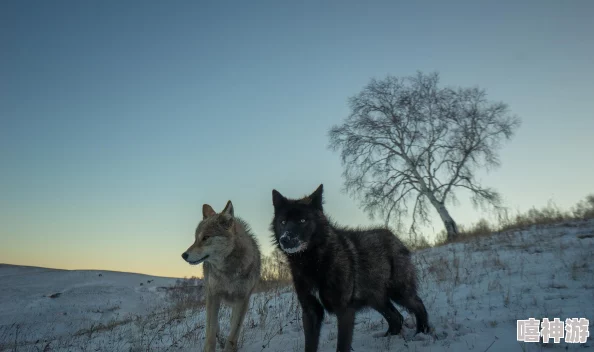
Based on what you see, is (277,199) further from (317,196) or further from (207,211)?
(207,211)

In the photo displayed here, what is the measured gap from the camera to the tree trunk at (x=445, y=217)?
20948mm

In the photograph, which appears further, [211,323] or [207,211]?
[207,211]

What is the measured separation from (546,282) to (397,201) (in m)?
15.0

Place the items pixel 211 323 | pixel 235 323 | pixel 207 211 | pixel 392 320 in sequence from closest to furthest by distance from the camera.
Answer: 1. pixel 211 323
2. pixel 235 323
3. pixel 392 320
4. pixel 207 211

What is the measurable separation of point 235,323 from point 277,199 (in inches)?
80.7

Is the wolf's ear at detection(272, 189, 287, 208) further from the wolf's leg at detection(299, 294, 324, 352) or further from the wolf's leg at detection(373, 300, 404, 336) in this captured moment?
the wolf's leg at detection(373, 300, 404, 336)

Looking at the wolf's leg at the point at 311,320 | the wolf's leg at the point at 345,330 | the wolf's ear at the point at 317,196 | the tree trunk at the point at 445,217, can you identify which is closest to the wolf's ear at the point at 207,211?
the wolf's ear at the point at 317,196

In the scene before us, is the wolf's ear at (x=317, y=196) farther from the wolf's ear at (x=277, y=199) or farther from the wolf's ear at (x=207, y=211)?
the wolf's ear at (x=207, y=211)

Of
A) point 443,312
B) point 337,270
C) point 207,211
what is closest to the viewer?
point 337,270

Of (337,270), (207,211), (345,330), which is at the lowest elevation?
(345,330)

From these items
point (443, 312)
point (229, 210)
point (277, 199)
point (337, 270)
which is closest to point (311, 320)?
point (337, 270)

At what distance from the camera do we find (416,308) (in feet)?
18.8

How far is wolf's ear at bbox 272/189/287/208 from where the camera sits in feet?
17.5

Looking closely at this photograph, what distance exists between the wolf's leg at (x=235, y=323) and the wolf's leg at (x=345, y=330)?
1742 mm
